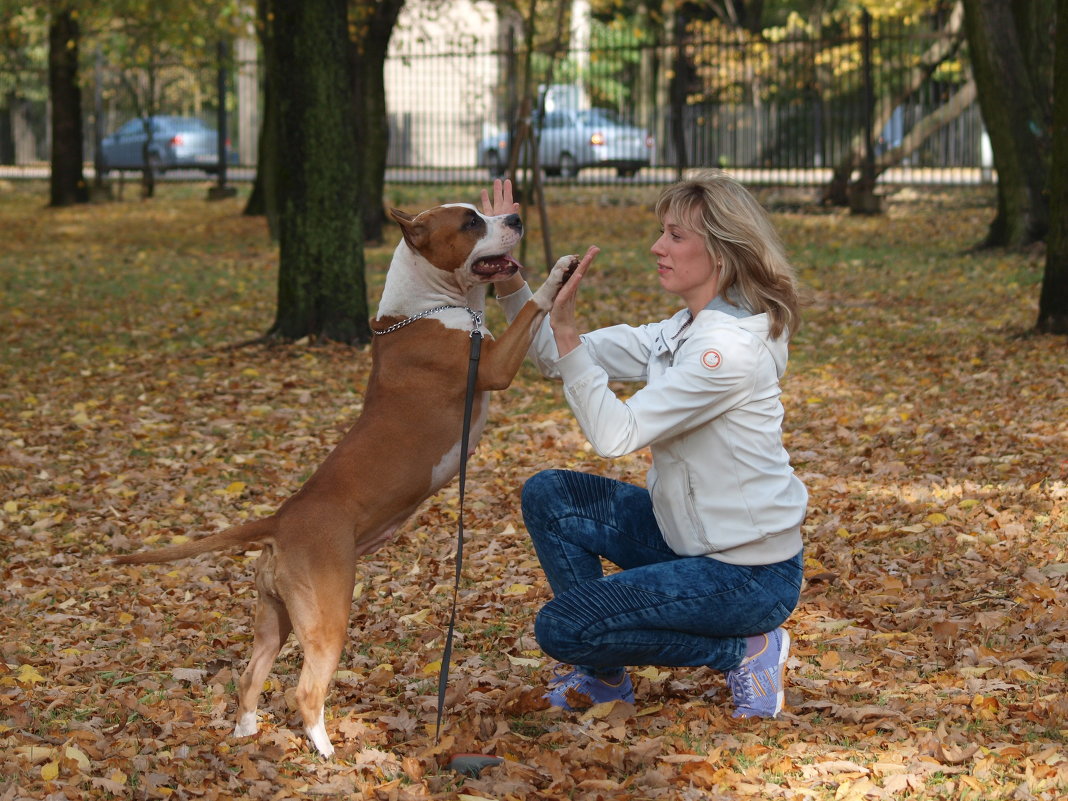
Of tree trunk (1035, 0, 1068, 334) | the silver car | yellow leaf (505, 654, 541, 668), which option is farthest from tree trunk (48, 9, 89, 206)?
yellow leaf (505, 654, 541, 668)

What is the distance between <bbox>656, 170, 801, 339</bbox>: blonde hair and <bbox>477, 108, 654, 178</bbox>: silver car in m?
20.7

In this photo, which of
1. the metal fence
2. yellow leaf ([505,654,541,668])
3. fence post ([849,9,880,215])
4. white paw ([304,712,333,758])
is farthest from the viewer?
the metal fence

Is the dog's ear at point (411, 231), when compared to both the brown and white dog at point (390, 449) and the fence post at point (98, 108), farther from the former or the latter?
the fence post at point (98, 108)

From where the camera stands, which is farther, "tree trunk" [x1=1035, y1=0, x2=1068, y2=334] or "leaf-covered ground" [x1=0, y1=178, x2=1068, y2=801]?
"tree trunk" [x1=1035, y1=0, x2=1068, y2=334]

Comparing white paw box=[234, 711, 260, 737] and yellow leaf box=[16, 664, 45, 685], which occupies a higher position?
white paw box=[234, 711, 260, 737]

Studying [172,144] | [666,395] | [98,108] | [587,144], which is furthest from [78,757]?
[172,144]

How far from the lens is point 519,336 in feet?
12.6


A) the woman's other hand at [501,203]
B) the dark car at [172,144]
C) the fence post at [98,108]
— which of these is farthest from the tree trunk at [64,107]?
the woman's other hand at [501,203]

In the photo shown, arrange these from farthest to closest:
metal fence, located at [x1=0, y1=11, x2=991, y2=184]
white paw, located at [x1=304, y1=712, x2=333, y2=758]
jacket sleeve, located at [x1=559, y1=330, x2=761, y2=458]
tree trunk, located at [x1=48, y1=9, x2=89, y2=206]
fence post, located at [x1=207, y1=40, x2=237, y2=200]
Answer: fence post, located at [x1=207, y1=40, x2=237, y2=200] → metal fence, located at [x1=0, y1=11, x2=991, y2=184] → tree trunk, located at [x1=48, y1=9, x2=89, y2=206] → white paw, located at [x1=304, y1=712, x2=333, y2=758] → jacket sleeve, located at [x1=559, y1=330, x2=761, y2=458]

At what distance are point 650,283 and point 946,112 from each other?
852 cm

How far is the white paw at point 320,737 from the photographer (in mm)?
3692

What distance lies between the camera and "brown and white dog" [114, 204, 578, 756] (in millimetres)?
3607

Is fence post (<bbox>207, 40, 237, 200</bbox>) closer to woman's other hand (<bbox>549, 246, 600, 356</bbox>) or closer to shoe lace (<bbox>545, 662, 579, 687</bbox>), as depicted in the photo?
shoe lace (<bbox>545, 662, 579, 687</bbox>)

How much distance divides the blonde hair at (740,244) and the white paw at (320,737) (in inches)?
69.5
